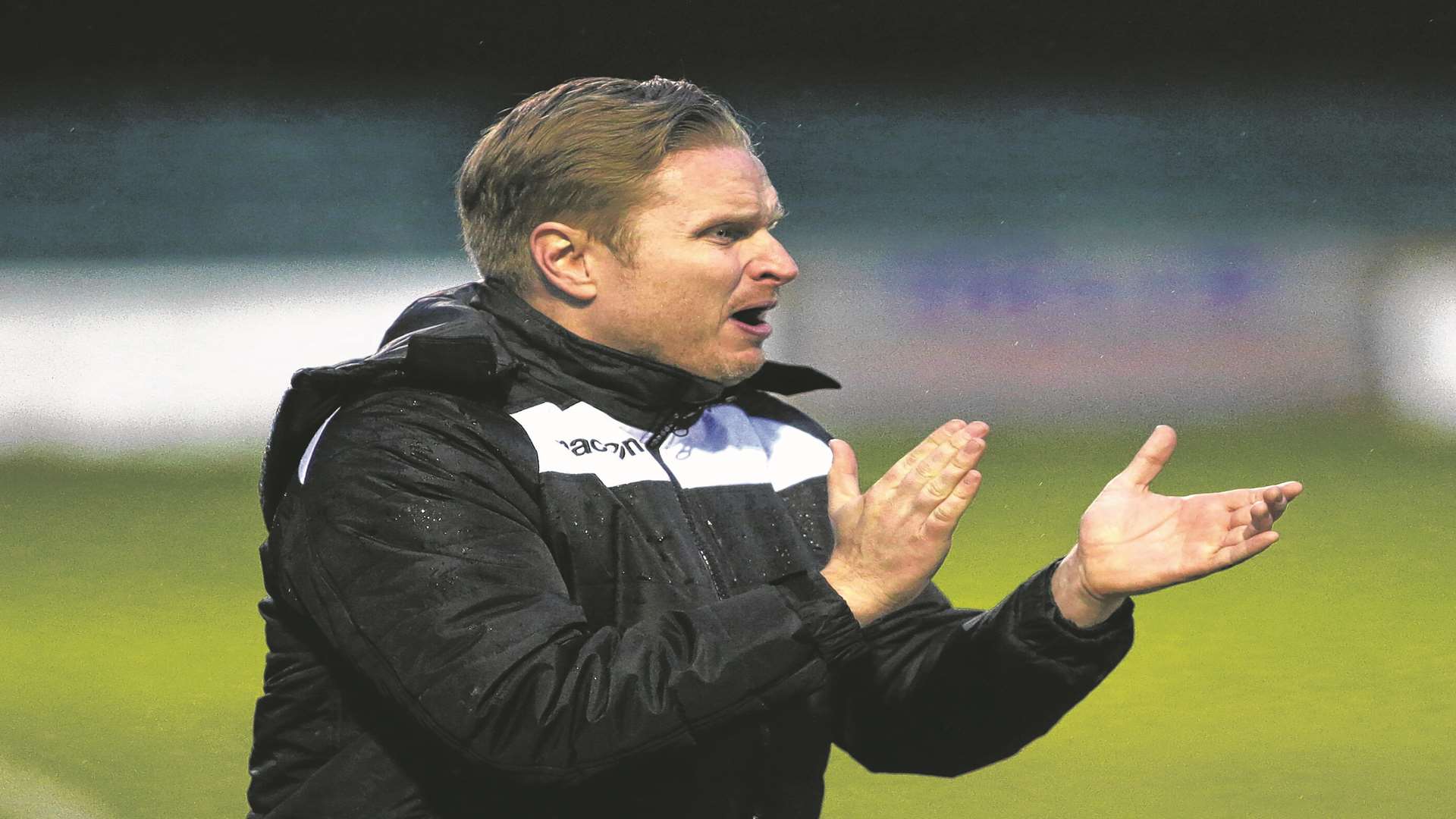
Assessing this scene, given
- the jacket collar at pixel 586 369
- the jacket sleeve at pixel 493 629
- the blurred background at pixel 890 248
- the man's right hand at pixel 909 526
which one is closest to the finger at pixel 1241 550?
the man's right hand at pixel 909 526

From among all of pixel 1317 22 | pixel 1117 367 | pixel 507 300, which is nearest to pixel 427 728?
pixel 507 300

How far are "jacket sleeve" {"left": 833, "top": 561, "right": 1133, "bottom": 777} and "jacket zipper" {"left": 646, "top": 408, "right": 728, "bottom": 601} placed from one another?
21cm

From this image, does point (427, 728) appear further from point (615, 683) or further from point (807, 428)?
point (807, 428)

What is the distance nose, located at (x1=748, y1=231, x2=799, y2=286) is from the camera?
8.18 feet

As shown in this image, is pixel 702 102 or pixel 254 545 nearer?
pixel 702 102

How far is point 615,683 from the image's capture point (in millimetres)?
2023

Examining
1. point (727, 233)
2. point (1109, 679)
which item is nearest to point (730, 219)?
point (727, 233)

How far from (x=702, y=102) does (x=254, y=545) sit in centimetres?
607

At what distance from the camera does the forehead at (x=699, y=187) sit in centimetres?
244

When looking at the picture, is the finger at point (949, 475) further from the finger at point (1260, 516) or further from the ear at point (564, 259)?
the ear at point (564, 259)

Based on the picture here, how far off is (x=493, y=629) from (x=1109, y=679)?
13.9ft

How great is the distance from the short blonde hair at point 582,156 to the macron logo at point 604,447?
248 mm

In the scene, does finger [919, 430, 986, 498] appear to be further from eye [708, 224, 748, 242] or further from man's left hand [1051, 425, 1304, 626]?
eye [708, 224, 748, 242]

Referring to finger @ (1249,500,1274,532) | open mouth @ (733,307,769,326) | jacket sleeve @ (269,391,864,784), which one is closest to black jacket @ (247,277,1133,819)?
jacket sleeve @ (269,391,864,784)
